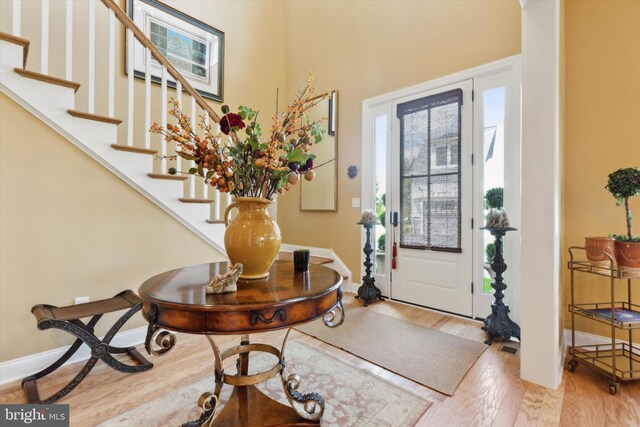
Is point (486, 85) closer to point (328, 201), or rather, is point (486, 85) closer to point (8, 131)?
point (328, 201)

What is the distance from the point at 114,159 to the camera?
87.0 inches

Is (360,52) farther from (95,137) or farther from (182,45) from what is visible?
(95,137)

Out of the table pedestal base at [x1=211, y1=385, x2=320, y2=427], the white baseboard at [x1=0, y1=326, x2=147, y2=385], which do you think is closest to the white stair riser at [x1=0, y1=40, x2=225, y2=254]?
the white baseboard at [x1=0, y1=326, x2=147, y2=385]

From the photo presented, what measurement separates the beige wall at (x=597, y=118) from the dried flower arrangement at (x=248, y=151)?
2.25 meters

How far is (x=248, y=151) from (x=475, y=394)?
73.1 inches

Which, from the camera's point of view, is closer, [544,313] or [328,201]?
[544,313]

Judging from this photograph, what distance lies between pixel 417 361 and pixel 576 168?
1918mm

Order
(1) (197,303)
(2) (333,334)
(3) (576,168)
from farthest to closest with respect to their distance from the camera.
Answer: (2) (333,334) < (3) (576,168) < (1) (197,303)

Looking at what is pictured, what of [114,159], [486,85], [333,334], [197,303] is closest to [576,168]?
[486,85]

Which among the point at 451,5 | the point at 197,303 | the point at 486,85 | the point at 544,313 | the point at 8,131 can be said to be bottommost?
the point at 544,313

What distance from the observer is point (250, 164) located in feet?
4.26

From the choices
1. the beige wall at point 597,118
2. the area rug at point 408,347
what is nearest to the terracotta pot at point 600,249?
the beige wall at point 597,118

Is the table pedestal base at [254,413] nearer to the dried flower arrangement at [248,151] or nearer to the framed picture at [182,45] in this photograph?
the dried flower arrangement at [248,151]

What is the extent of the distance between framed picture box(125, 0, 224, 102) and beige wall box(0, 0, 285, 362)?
56cm
